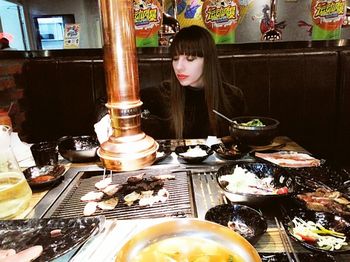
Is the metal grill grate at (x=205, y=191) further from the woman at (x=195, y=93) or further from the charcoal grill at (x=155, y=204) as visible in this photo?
the woman at (x=195, y=93)

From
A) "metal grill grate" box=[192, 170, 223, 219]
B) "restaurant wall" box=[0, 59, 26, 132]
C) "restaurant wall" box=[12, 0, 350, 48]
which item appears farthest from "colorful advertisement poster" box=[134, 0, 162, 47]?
"restaurant wall" box=[12, 0, 350, 48]

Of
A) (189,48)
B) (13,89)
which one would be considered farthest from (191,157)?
(13,89)

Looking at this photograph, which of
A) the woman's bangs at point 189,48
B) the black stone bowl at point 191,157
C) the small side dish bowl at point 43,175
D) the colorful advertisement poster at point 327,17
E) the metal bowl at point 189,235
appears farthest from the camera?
the colorful advertisement poster at point 327,17

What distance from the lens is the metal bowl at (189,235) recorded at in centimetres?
88

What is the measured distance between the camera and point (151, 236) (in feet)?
3.19

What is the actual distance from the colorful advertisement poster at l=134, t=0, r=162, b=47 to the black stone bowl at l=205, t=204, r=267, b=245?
2.45m

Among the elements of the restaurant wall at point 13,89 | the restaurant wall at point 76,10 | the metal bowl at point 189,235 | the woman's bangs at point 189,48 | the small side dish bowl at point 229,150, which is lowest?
the small side dish bowl at point 229,150

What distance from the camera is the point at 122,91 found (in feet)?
2.24

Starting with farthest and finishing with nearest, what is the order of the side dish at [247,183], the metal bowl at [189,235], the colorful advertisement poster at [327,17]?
the colorful advertisement poster at [327,17] < the side dish at [247,183] < the metal bowl at [189,235]

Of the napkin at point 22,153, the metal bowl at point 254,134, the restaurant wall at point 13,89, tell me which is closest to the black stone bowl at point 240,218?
the metal bowl at point 254,134

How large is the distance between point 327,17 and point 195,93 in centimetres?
174

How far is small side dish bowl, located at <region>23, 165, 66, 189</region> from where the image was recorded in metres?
1.56

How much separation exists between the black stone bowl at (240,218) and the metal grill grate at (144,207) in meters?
0.12

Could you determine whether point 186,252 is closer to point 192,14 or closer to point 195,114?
point 195,114
